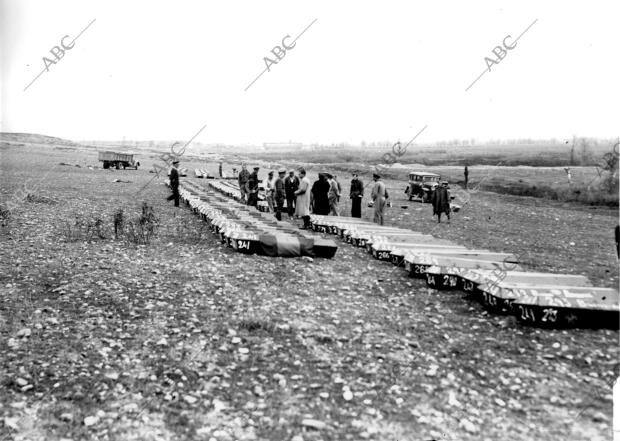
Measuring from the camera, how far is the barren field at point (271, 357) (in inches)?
210

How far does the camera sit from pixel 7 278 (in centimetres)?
988

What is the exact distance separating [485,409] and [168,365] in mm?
3521

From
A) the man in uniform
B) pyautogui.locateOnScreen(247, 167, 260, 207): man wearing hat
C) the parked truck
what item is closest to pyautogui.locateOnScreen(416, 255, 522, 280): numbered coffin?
pyautogui.locateOnScreen(247, 167, 260, 207): man wearing hat

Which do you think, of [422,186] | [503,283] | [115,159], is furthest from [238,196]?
[115,159]

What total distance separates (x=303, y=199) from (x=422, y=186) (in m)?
15.0

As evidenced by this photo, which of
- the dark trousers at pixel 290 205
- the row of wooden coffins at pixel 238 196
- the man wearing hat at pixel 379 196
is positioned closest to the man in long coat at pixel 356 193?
the man wearing hat at pixel 379 196

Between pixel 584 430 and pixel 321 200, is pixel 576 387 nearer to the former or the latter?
pixel 584 430

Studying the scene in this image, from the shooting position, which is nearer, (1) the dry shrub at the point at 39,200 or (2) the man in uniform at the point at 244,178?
(1) the dry shrub at the point at 39,200

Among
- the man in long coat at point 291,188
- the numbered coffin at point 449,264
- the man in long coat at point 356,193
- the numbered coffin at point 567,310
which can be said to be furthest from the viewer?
the man in long coat at point 291,188

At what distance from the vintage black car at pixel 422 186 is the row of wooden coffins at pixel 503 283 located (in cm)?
1708

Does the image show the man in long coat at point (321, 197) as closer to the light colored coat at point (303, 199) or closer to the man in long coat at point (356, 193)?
the man in long coat at point (356, 193)

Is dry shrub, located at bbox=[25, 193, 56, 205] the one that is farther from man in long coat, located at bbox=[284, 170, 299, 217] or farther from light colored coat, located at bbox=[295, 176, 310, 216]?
light colored coat, located at bbox=[295, 176, 310, 216]

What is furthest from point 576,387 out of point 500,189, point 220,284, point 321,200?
point 500,189

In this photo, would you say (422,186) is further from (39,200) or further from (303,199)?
(39,200)
